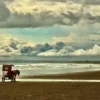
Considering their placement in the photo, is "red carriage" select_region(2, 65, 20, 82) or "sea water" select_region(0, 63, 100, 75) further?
"sea water" select_region(0, 63, 100, 75)

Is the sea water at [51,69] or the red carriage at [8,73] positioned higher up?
the red carriage at [8,73]

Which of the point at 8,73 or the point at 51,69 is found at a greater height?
the point at 8,73

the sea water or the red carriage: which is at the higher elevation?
the red carriage

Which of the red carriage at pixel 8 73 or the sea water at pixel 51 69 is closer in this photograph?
the red carriage at pixel 8 73

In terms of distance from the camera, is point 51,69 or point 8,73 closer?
point 8,73
